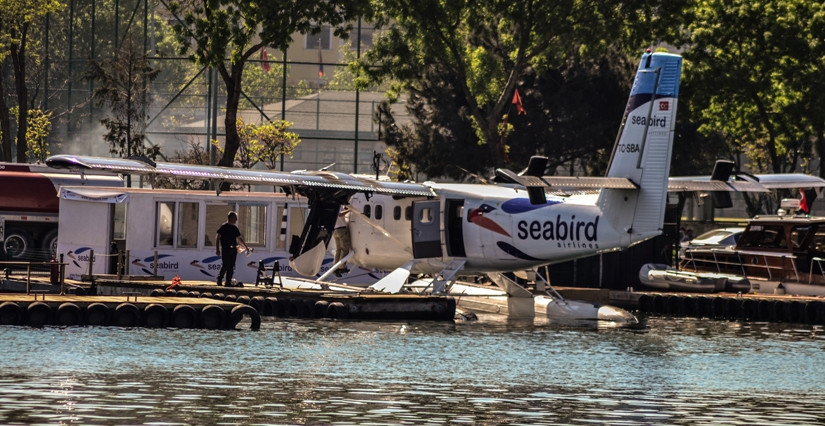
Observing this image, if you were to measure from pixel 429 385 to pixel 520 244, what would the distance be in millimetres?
10679

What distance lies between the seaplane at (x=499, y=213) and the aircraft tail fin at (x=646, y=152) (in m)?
0.02

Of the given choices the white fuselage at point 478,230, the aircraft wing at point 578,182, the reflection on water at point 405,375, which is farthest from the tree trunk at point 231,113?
the aircraft wing at point 578,182

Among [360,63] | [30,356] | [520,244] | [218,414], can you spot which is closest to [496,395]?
[218,414]

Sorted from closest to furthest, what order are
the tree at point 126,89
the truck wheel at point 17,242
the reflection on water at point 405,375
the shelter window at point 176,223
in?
1. the reflection on water at point 405,375
2. the shelter window at point 176,223
3. the truck wheel at point 17,242
4. the tree at point 126,89

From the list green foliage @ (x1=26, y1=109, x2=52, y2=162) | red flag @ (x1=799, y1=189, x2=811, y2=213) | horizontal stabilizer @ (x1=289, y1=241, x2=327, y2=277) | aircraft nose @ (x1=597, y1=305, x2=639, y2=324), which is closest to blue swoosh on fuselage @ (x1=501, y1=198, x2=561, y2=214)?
aircraft nose @ (x1=597, y1=305, x2=639, y2=324)

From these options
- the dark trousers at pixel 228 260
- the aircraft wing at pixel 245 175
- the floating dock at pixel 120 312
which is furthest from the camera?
the dark trousers at pixel 228 260

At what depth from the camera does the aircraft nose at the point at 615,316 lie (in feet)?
100

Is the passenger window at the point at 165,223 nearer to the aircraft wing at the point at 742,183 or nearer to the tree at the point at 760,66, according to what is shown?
the aircraft wing at the point at 742,183

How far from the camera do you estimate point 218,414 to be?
17.5 meters

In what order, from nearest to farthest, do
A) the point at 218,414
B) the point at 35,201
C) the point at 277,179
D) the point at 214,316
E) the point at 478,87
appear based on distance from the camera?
1. the point at 218,414
2. the point at 214,316
3. the point at 277,179
4. the point at 35,201
5. the point at 478,87

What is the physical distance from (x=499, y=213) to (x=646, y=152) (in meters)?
3.63

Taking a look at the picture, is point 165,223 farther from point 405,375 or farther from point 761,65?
point 761,65

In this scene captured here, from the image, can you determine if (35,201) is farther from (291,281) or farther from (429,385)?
(429,385)

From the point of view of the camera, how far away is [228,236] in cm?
3238
